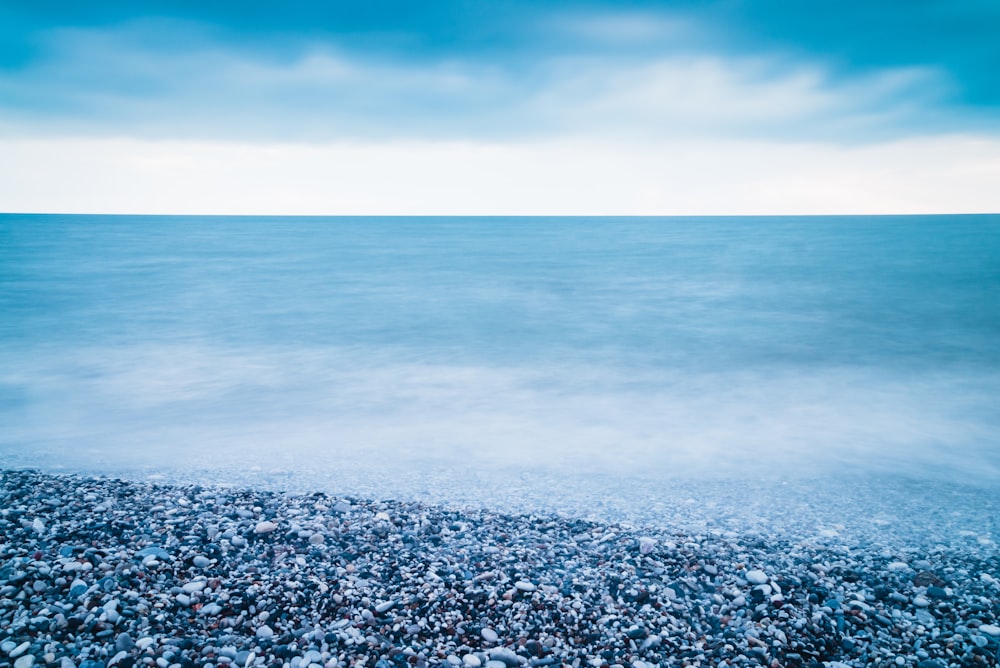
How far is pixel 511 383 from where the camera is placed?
36.5 feet

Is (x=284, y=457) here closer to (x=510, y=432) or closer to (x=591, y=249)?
(x=510, y=432)

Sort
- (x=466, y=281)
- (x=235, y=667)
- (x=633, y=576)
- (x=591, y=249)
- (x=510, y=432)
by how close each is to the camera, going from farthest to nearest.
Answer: (x=591, y=249) → (x=466, y=281) → (x=510, y=432) → (x=633, y=576) → (x=235, y=667)

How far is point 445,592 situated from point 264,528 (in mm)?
1502

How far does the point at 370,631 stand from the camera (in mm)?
3539

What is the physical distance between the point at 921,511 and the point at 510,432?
14.7 feet

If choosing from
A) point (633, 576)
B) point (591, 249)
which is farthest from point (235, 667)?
point (591, 249)

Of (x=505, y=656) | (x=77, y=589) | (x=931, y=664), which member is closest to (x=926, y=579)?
(x=931, y=664)

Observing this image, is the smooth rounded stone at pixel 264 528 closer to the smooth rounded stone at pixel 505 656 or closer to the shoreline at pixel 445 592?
the shoreline at pixel 445 592

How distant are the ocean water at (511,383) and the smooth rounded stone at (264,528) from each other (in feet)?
5.05

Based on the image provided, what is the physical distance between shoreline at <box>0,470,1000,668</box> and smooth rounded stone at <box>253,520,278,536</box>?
0.02m

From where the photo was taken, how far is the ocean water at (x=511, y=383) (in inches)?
272

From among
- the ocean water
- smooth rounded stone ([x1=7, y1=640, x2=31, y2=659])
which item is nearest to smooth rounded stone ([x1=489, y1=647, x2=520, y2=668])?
smooth rounded stone ([x1=7, y1=640, x2=31, y2=659])

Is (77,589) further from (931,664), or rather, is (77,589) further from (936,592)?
(936,592)

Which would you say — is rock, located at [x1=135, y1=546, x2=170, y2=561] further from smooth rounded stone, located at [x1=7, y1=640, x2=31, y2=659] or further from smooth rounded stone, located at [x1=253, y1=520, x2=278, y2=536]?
smooth rounded stone, located at [x1=7, y1=640, x2=31, y2=659]
